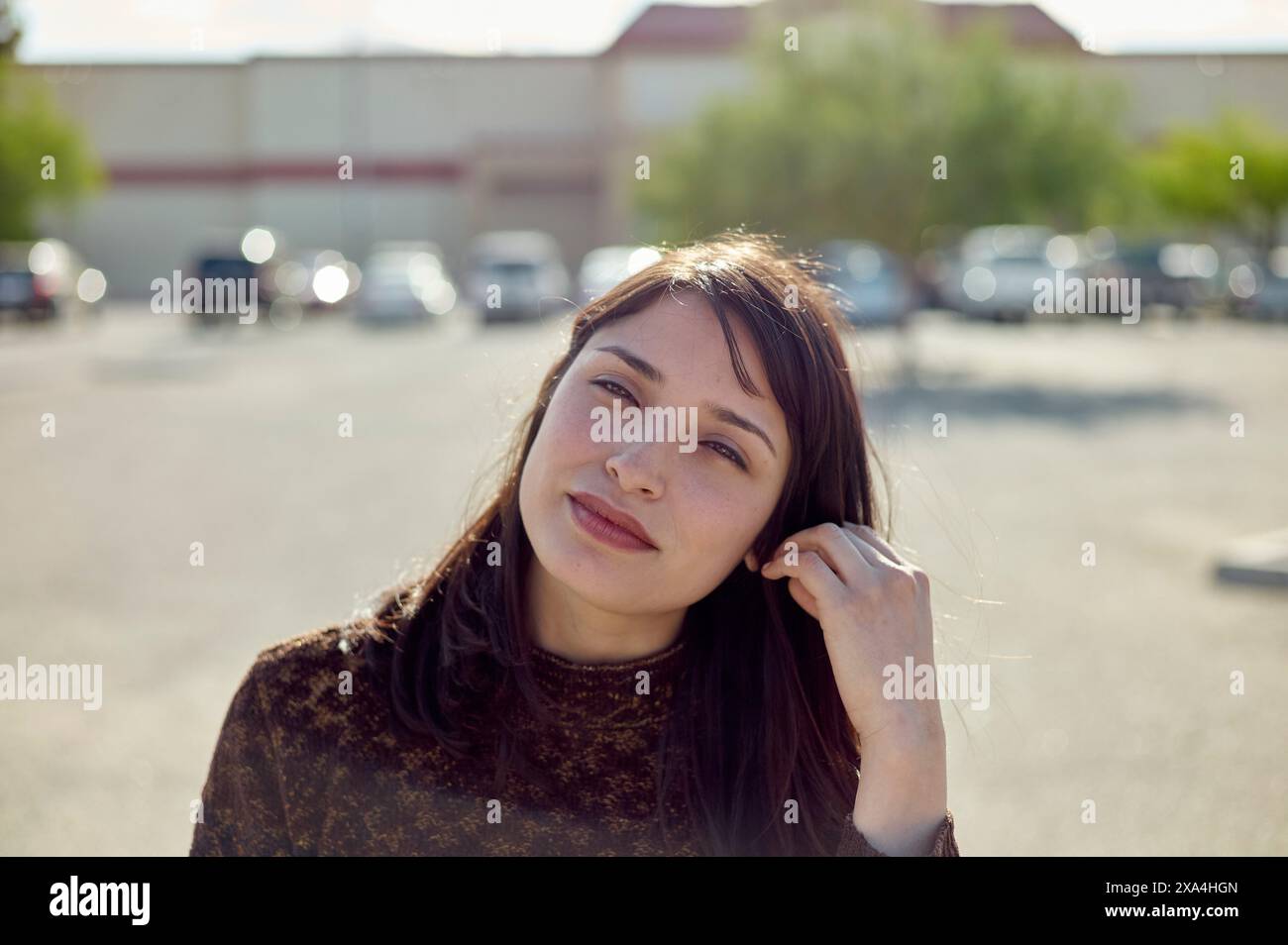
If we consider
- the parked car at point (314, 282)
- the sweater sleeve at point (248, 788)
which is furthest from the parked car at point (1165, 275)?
the sweater sleeve at point (248, 788)

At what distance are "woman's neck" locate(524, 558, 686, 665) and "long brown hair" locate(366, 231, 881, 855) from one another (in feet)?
0.11

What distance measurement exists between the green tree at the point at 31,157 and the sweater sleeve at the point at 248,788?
41355 mm

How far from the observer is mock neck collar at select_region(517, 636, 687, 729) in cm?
195

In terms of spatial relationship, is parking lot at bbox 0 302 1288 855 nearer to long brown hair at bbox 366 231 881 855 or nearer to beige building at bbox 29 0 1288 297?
long brown hair at bbox 366 231 881 855

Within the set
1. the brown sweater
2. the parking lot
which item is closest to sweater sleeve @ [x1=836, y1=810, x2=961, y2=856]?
the brown sweater

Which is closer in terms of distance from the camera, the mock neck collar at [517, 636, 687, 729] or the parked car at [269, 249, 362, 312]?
the mock neck collar at [517, 636, 687, 729]

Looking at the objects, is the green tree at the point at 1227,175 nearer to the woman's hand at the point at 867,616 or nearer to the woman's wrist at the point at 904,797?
the woman's hand at the point at 867,616

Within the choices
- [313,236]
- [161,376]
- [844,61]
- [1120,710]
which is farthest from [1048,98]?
[313,236]

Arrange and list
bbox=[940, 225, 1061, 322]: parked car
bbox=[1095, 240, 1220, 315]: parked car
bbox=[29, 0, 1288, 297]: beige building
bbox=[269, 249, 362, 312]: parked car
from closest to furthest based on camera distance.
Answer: bbox=[940, 225, 1061, 322]: parked car, bbox=[1095, 240, 1220, 315]: parked car, bbox=[269, 249, 362, 312]: parked car, bbox=[29, 0, 1288, 297]: beige building

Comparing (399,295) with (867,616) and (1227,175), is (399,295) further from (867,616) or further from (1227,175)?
(867,616)

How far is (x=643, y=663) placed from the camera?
6.51 feet

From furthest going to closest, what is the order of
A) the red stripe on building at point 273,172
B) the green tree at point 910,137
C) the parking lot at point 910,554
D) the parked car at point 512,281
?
the red stripe on building at point 273,172
the parked car at point 512,281
the green tree at point 910,137
the parking lot at point 910,554

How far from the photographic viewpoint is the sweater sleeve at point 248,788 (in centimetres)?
187

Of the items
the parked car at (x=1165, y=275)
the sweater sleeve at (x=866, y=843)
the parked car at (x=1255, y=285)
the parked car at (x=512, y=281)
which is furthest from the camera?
the parked car at (x=1165, y=275)
